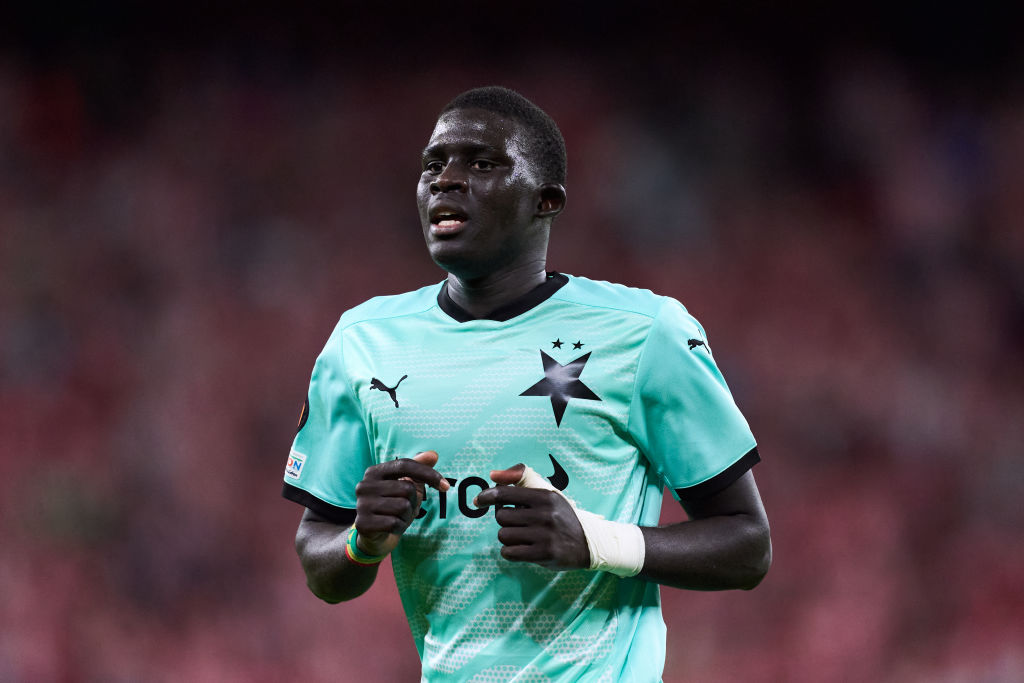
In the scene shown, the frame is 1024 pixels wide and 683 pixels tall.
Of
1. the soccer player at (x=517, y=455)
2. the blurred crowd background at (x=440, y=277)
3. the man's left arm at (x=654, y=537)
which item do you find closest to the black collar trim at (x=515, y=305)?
the soccer player at (x=517, y=455)

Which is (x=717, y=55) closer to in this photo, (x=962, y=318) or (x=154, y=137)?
(x=962, y=318)

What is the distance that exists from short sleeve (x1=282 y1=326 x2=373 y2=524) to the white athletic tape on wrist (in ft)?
1.22

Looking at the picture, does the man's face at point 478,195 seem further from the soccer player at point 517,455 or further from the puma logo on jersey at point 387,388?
the puma logo on jersey at point 387,388

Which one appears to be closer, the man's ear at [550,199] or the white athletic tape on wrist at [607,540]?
the white athletic tape on wrist at [607,540]

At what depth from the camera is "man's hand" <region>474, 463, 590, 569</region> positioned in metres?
1.38

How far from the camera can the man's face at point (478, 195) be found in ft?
5.52

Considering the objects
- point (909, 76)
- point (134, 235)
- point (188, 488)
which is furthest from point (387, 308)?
point (909, 76)

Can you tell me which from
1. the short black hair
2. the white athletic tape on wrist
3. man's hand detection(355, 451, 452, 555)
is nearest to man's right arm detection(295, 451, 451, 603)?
man's hand detection(355, 451, 452, 555)

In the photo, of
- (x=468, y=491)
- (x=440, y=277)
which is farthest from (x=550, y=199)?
(x=440, y=277)

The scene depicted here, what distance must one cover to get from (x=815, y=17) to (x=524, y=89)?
4.01 ft

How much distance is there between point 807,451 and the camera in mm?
4102

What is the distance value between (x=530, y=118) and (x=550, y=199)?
138 millimetres

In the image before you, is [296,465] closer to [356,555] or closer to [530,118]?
[356,555]

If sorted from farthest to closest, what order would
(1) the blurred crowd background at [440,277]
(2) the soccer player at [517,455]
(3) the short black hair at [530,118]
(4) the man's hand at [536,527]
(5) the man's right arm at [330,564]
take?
(1) the blurred crowd background at [440,277] < (3) the short black hair at [530,118] < (5) the man's right arm at [330,564] < (2) the soccer player at [517,455] < (4) the man's hand at [536,527]
